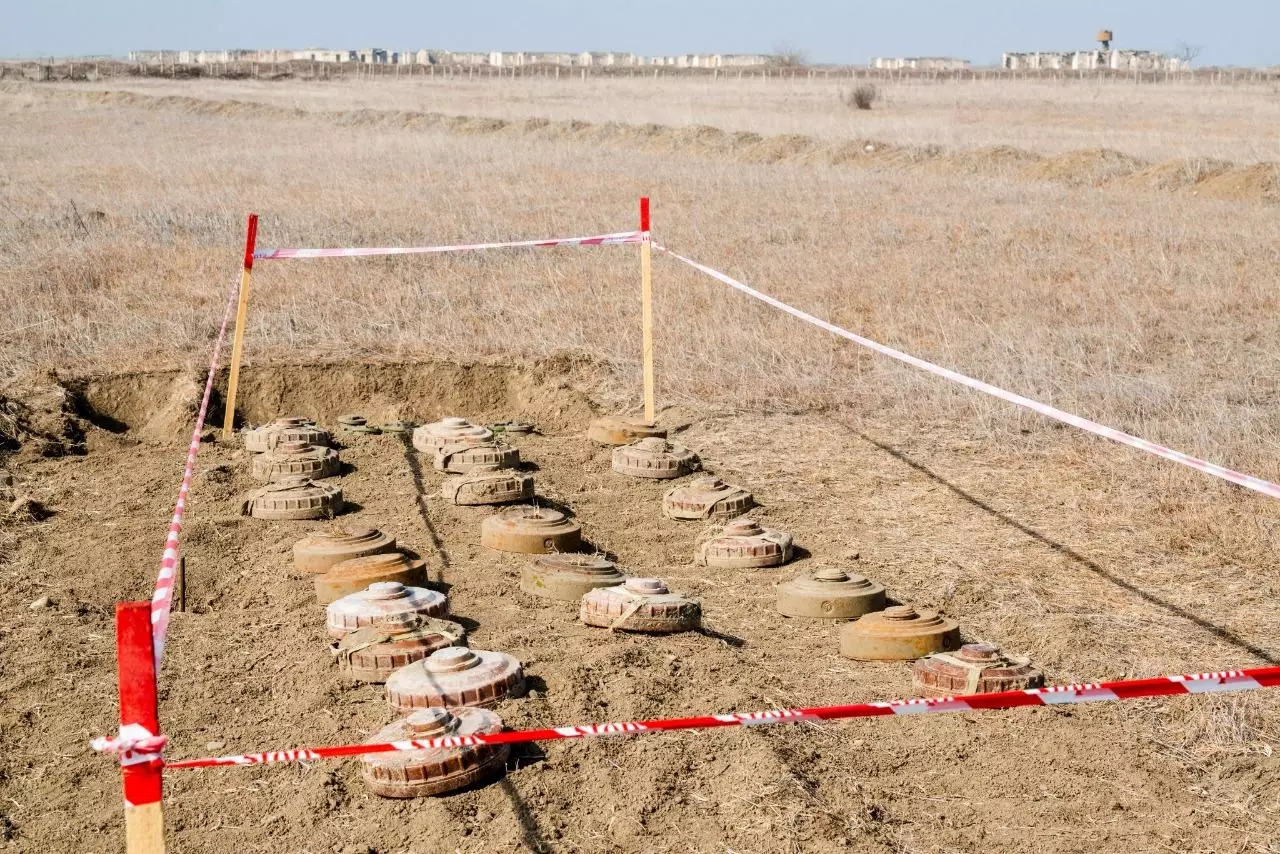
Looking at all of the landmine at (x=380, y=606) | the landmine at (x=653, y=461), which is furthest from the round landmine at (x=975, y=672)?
the landmine at (x=653, y=461)

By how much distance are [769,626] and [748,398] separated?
3689 millimetres

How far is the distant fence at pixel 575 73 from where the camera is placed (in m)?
66.9

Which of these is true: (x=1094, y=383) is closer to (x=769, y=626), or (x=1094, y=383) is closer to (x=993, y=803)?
(x=769, y=626)

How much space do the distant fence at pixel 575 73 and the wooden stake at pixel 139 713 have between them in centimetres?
6450

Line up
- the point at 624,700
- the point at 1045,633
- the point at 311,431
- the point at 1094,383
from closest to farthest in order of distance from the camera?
the point at 624,700 < the point at 1045,633 < the point at 311,431 < the point at 1094,383

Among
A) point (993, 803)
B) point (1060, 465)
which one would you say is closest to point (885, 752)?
point (993, 803)

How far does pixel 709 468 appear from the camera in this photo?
778 centimetres

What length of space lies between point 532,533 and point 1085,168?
18.5 meters

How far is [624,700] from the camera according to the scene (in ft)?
14.1

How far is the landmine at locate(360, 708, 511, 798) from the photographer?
3670 mm

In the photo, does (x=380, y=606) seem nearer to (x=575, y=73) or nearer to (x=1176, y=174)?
(x=1176, y=174)

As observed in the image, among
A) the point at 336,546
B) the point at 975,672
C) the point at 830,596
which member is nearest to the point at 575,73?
the point at 336,546

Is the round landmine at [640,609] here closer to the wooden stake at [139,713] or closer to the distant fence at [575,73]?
the wooden stake at [139,713]

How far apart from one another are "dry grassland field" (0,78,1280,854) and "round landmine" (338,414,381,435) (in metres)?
0.59
